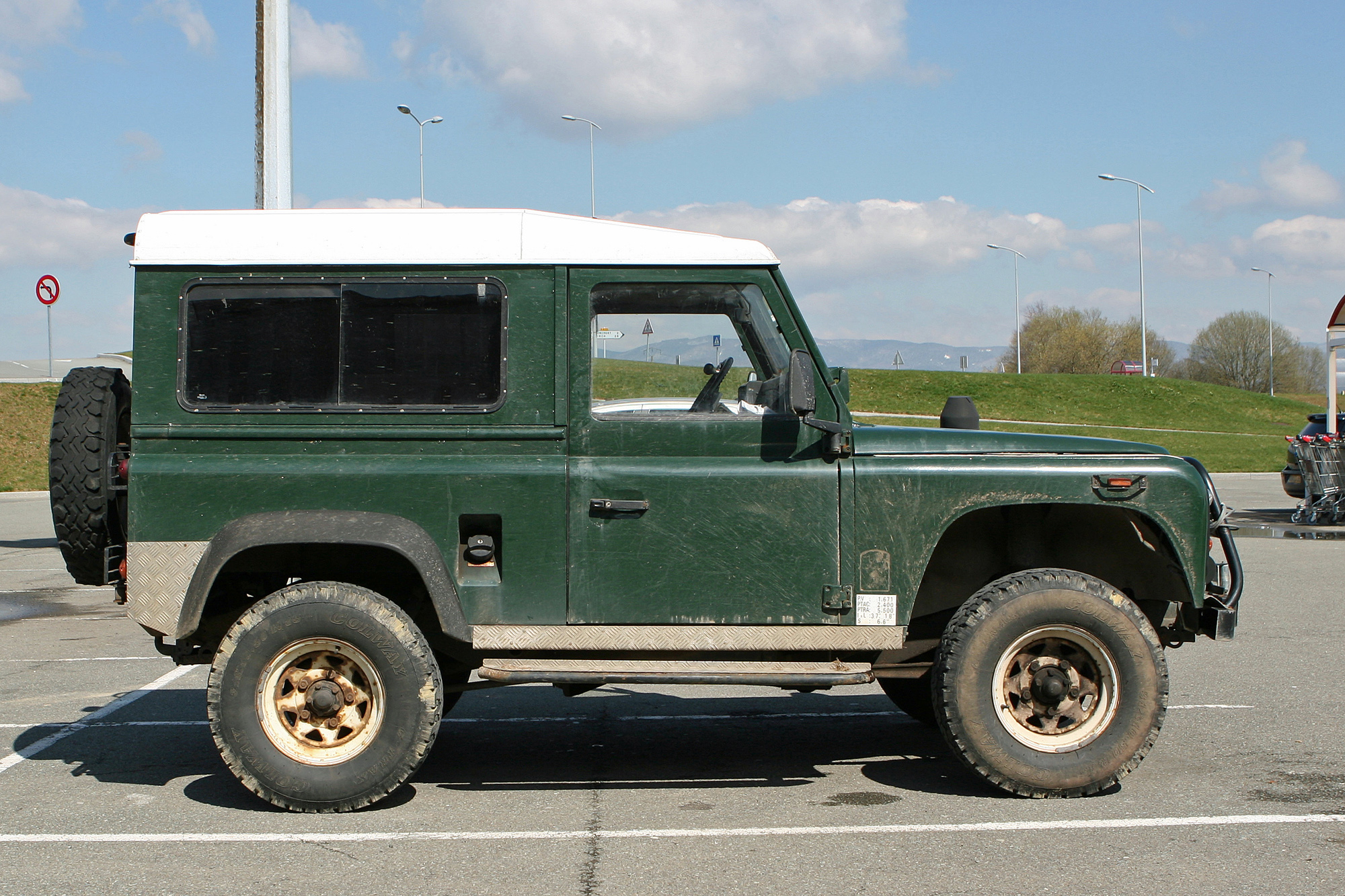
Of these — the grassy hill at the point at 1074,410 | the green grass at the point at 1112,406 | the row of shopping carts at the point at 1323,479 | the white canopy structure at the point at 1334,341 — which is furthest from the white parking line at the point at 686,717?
the green grass at the point at 1112,406

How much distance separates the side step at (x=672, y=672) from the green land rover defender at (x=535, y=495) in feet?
0.06

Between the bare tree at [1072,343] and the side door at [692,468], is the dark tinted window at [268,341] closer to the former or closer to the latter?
the side door at [692,468]

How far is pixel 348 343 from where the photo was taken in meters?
4.78

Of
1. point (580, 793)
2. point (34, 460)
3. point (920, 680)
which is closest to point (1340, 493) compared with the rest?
point (920, 680)

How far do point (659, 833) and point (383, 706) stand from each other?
1.22 m

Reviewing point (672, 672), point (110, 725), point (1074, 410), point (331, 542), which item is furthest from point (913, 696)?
point (1074, 410)

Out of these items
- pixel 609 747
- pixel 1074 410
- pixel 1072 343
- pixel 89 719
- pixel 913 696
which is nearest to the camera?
pixel 609 747

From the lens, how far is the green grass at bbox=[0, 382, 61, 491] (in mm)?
27812

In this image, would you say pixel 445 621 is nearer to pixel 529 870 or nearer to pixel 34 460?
pixel 529 870

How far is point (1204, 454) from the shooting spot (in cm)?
3403

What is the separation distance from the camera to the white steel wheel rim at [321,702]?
15.3ft

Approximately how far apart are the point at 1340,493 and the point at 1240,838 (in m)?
14.9

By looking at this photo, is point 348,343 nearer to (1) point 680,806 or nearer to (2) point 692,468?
(2) point 692,468

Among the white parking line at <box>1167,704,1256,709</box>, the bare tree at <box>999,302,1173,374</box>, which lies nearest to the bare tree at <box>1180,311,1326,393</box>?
the bare tree at <box>999,302,1173,374</box>
